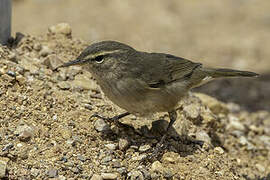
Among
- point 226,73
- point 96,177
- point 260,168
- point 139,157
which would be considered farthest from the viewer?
point 260,168

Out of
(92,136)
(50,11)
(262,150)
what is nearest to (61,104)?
(92,136)

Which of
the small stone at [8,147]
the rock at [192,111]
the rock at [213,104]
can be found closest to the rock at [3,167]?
the small stone at [8,147]

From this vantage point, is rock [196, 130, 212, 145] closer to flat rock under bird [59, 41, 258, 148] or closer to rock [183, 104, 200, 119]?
rock [183, 104, 200, 119]

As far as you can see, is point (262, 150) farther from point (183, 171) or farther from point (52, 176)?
point (52, 176)

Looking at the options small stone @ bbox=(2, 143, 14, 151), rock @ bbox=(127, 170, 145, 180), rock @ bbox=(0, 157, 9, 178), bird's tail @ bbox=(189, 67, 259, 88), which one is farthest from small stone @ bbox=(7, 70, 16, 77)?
bird's tail @ bbox=(189, 67, 259, 88)

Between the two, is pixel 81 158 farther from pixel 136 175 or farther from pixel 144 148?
pixel 144 148

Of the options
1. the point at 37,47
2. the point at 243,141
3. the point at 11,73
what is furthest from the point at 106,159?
the point at 243,141
